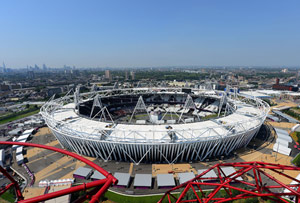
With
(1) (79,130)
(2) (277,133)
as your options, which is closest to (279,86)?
(2) (277,133)

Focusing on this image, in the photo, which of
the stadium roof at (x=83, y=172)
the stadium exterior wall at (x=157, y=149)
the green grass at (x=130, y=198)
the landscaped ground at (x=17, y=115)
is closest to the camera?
the green grass at (x=130, y=198)

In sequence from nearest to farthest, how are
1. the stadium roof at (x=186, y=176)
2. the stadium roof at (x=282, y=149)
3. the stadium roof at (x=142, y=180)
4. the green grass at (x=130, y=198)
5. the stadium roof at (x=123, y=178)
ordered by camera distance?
1. the green grass at (x=130, y=198)
2. the stadium roof at (x=142, y=180)
3. the stadium roof at (x=123, y=178)
4. the stadium roof at (x=186, y=176)
5. the stadium roof at (x=282, y=149)

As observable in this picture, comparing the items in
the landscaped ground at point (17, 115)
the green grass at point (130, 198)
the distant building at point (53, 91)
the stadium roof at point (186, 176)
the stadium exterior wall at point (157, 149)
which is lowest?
the green grass at point (130, 198)

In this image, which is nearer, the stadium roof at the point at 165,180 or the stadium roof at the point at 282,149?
the stadium roof at the point at 165,180

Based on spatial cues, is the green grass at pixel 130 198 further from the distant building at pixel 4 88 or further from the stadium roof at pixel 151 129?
the distant building at pixel 4 88

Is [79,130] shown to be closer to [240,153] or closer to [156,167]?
[156,167]

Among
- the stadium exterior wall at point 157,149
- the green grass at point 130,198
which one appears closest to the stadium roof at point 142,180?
the green grass at point 130,198

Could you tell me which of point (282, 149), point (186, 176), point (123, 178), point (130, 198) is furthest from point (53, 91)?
point (282, 149)
